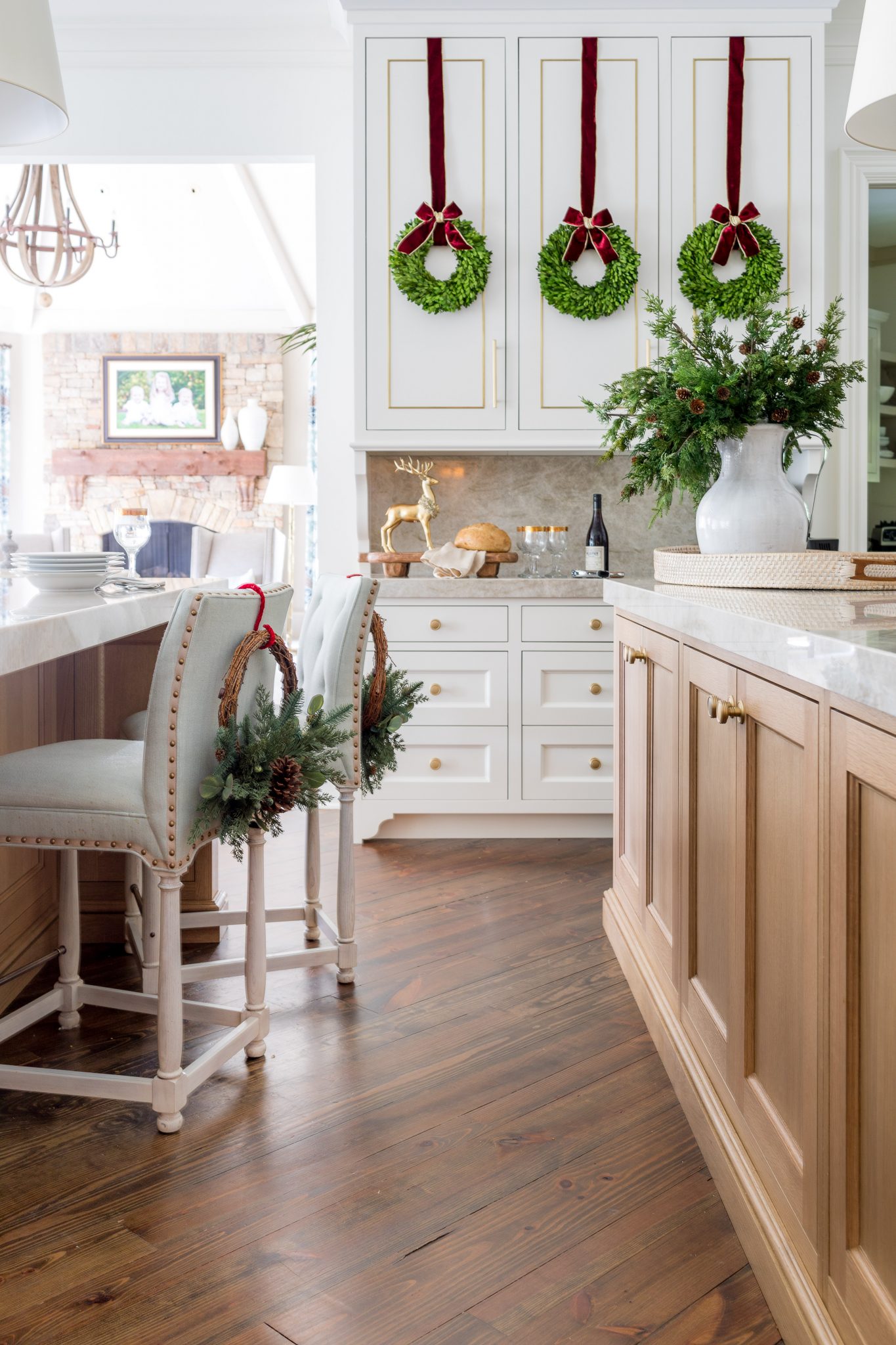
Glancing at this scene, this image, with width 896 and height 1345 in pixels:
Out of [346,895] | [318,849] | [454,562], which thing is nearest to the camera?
[346,895]

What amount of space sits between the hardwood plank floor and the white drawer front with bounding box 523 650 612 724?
4.28 ft

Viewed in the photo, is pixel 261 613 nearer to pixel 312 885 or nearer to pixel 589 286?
pixel 312 885

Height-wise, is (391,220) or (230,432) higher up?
(230,432)

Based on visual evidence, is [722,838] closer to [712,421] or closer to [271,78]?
[712,421]

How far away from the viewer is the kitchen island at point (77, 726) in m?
2.32

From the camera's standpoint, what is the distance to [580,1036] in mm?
2211

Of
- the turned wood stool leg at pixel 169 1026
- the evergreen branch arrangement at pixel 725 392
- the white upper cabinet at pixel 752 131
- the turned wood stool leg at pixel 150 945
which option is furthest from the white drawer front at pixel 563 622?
the turned wood stool leg at pixel 169 1026

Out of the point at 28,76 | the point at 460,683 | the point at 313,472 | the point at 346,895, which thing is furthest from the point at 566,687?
the point at 313,472

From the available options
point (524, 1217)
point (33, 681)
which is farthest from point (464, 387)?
point (524, 1217)

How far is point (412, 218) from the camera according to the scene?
3.81 metres

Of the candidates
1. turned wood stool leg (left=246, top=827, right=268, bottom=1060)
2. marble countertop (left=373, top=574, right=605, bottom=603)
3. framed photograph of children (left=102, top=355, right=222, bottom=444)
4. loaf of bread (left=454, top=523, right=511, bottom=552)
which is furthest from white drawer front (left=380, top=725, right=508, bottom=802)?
framed photograph of children (left=102, top=355, right=222, bottom=444)

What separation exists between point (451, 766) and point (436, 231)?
183 cm

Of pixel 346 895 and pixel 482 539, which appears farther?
pixel 482 539

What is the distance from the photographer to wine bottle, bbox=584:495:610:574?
4.04 m
